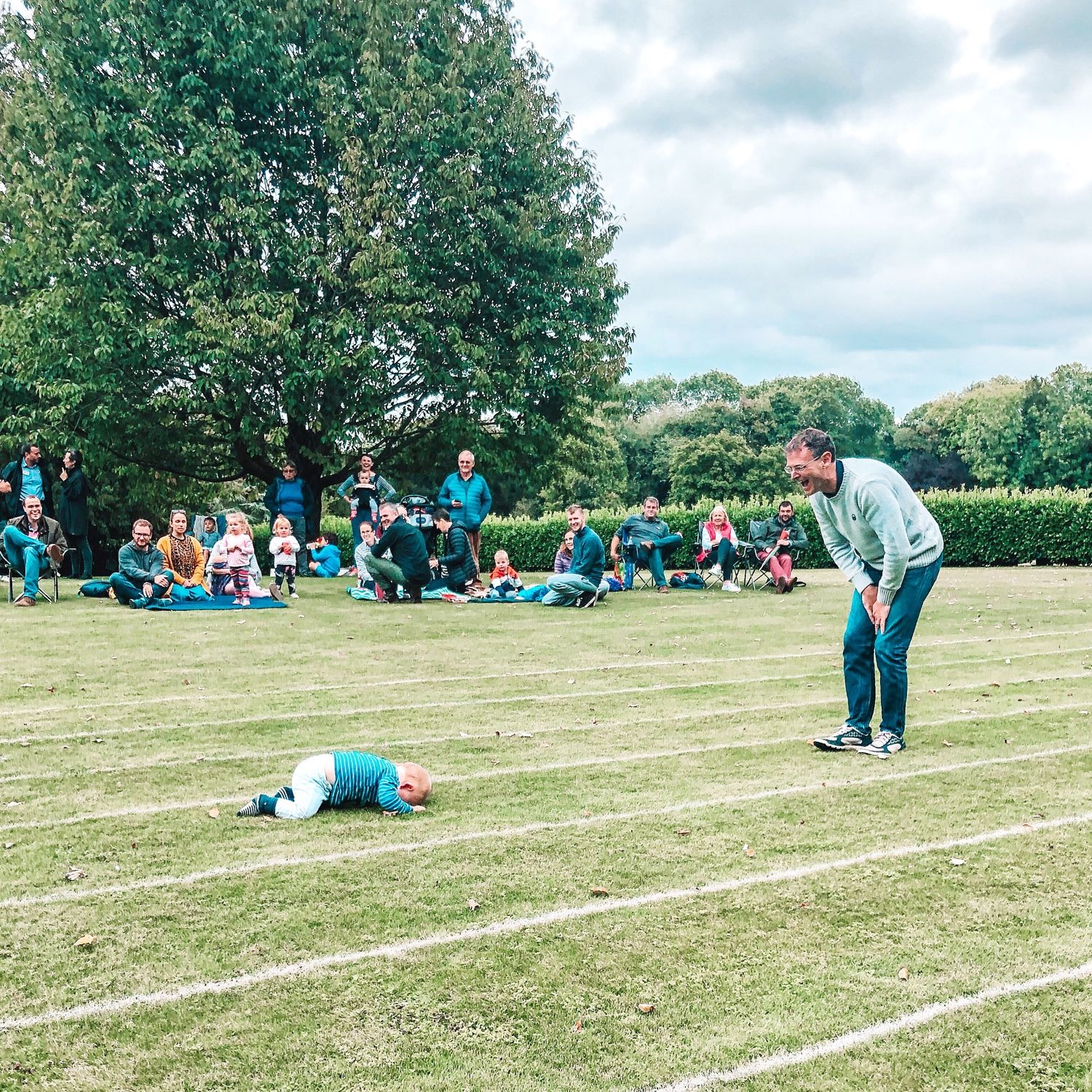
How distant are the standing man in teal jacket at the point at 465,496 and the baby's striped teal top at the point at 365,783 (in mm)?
12258

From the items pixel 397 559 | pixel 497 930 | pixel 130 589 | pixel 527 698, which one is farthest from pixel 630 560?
pixel 497 930

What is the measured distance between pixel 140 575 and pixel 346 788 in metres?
10.5

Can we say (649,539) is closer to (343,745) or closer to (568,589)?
(568,589)

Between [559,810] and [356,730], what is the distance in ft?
6.90

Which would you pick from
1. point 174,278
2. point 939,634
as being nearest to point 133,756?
point 939,634

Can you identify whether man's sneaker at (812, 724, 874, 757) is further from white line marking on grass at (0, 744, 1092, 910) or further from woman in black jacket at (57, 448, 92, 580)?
woman in black jacket at (57, 448, 92, 580)

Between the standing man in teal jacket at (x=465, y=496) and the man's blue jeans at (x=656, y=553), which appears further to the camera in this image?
the man's blue jeans at (x=656, y=553)

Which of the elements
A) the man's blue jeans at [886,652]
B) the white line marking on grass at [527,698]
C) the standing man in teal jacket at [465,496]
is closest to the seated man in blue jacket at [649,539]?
the standing man in teal jacket at [465,496]

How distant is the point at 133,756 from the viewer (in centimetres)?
628

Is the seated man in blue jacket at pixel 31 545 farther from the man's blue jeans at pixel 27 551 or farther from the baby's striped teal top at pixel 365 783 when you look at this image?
the baby's striped teal top at pixel 365 783

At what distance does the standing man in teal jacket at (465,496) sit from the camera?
17.6 metres

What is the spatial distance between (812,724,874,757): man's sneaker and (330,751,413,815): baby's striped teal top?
2.63m

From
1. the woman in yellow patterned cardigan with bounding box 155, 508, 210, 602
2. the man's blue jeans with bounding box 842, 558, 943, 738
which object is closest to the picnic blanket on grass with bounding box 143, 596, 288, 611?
the woman in yellow patterned cardigan with bounding box 155, 508, 210, 602

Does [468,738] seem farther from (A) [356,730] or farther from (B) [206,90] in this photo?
(B) [206,90]
